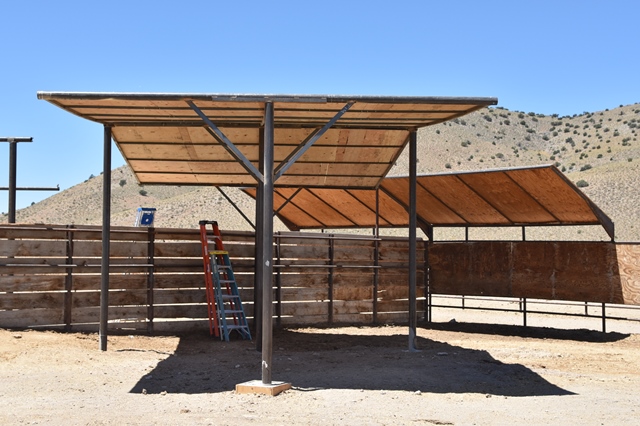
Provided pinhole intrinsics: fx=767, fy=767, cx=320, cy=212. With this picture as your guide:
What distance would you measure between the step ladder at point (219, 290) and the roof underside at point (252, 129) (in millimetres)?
1533

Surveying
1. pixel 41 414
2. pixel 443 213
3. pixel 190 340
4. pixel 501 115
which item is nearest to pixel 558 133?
pixel 501 115

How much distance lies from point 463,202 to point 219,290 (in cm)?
615

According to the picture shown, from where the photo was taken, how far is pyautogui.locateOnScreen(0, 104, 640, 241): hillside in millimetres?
62000

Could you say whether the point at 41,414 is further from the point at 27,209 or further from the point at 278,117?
the point at 27,209

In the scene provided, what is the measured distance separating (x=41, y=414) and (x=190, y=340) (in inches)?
241

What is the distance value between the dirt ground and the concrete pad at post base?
142 millimetres

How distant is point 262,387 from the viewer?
29.1 ft

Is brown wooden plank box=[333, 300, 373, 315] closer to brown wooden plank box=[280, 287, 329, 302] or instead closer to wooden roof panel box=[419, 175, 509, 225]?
brown wooden plank box=[280, 287, 329, 302]

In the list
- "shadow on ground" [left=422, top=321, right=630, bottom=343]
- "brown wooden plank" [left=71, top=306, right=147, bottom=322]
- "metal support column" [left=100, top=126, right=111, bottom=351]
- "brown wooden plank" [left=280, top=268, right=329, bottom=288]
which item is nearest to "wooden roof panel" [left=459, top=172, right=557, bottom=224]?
"shadow on ground" [left=422, top=321, right=630, bottom=343]

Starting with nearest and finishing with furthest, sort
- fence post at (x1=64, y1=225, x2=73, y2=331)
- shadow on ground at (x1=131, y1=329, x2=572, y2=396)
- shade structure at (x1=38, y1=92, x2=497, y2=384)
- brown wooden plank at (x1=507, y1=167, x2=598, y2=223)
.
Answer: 1. shadow on ground at (x1=131, y1=329, x2=572, y2=396)
2. shade structure at (x1=38, y1=92, x2=497, y2=384)
3. fence post at (x1=64, y1=225, x2=73, y2=331)
4. brown wooden plank at (x1=507, y1=167, x2=598, y2=223)

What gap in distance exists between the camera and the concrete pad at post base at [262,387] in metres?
8.84

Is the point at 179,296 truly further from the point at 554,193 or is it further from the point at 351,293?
the point at 554,193

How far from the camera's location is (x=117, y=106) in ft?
35.0

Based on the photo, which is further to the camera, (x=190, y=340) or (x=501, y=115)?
(x=501, y=115)
